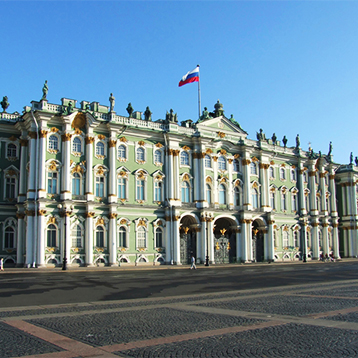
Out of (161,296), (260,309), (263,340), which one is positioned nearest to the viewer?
(263,340)

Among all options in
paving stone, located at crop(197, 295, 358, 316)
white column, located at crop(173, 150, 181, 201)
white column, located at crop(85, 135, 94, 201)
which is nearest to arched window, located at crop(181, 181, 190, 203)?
white column, located at crop(173, 150, 181, 201)

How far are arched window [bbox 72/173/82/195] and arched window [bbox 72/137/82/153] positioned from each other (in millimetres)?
2607

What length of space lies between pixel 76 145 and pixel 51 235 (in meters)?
9.97

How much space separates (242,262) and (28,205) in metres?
28.2

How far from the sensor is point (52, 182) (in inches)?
1871

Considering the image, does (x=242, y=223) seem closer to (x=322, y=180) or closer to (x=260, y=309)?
(x=322, y=180)

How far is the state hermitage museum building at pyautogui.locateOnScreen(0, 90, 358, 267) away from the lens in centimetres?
4684

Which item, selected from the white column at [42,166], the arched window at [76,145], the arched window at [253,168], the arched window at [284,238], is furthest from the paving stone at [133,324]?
the arched window at [284,238]

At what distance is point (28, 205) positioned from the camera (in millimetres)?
45625

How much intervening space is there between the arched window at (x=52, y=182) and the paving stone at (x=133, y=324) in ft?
117

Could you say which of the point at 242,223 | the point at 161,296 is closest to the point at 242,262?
the point at 242,223

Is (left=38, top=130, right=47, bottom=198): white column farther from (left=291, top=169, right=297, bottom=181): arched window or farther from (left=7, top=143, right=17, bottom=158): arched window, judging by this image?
(left=291, top=169, right=297, bottom=181): arched window

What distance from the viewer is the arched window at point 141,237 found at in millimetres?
52219

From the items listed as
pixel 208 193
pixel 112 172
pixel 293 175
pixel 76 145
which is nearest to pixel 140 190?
pixel 112 172
